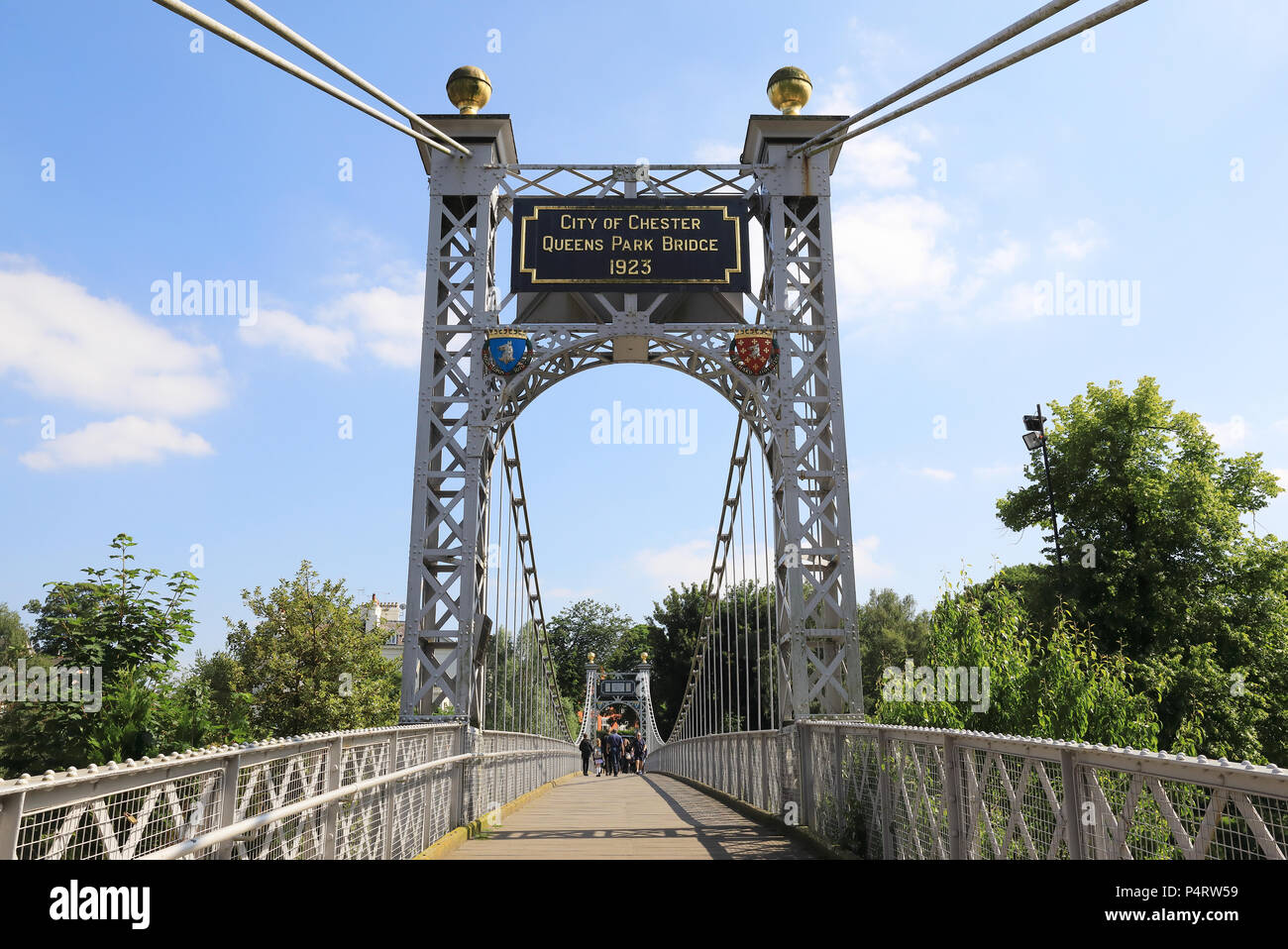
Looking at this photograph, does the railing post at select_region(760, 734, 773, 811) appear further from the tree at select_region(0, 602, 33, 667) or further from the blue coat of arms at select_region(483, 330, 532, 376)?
the tree at select_region(0, 602, 33, 667)

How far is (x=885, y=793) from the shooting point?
5836 millimetres

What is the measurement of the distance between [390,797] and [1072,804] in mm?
4176

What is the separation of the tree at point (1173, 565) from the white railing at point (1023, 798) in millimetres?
12826

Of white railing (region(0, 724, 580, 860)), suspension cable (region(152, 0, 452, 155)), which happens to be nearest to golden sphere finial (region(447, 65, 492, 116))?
suspension cable (region(152, 0, 452, 155))

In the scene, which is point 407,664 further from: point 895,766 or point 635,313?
point 895,766

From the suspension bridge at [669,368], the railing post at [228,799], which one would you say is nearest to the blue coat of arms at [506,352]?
the suspension bridge at [669,368]

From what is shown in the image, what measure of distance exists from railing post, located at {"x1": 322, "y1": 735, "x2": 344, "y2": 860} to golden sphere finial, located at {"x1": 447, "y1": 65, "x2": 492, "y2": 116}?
347 inches

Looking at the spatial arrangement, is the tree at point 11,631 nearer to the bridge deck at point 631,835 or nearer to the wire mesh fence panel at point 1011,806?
the bridge deck at point 631,835

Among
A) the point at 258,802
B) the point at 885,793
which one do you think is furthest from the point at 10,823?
the point at 885,793

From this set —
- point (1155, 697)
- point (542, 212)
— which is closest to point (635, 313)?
point (542, 212)

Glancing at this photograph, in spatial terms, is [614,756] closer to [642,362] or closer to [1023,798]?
[642,362]

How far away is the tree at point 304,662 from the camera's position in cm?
2091

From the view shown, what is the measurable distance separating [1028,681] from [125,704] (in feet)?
29.3

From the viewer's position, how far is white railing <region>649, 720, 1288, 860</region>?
8.82ft
